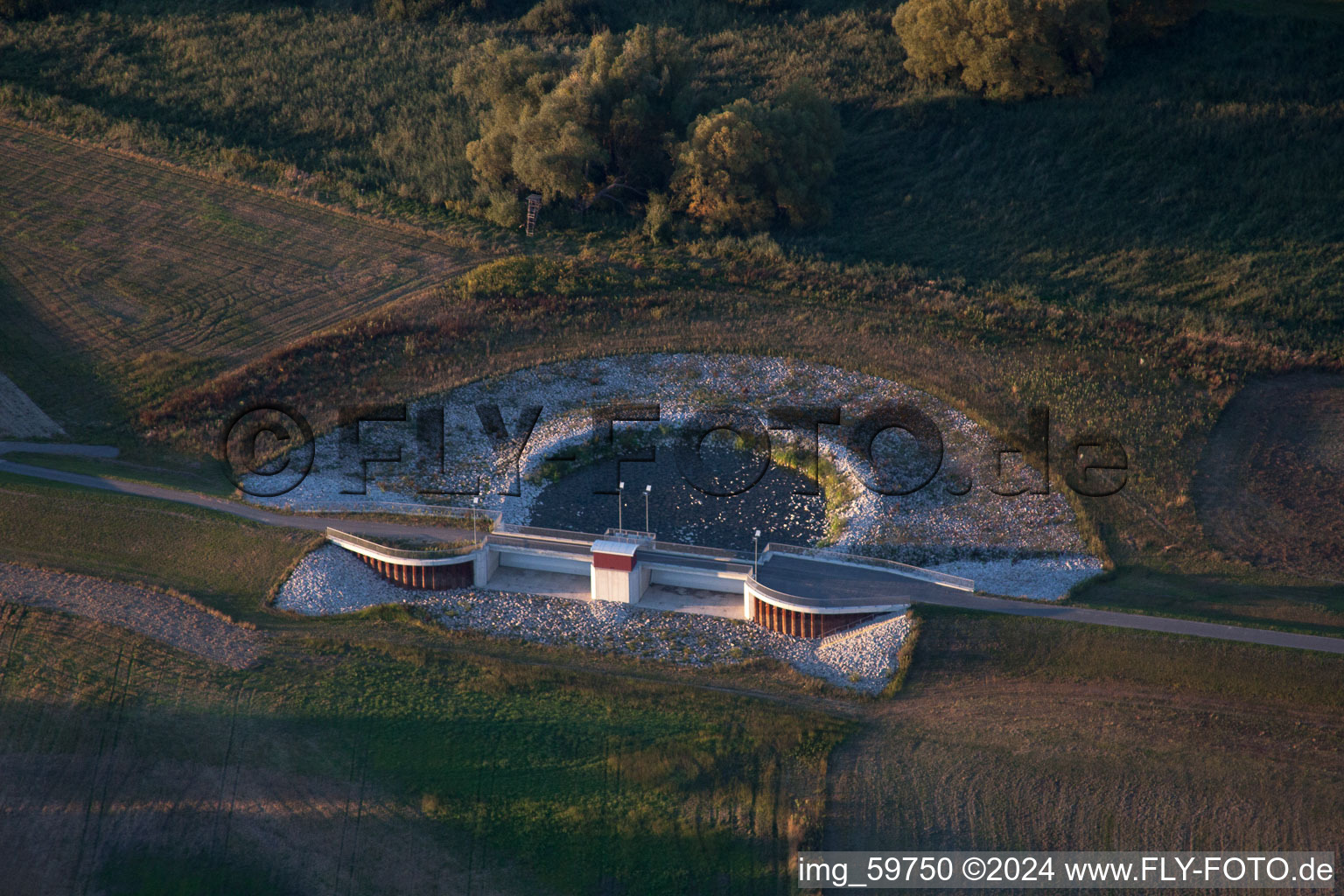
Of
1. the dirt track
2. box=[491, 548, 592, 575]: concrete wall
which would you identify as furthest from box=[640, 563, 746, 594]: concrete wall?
the dirt track

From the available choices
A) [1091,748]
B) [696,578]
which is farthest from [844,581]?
[1091,748]

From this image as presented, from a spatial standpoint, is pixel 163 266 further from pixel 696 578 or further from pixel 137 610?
pixel 696 578

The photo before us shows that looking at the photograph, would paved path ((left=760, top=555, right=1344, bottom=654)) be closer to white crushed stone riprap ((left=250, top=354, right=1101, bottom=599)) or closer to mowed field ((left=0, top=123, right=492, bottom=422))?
white crushed stone riprap ((left=250, top=354, right=1101, bottom=599))

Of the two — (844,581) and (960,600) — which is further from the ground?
(844,581)

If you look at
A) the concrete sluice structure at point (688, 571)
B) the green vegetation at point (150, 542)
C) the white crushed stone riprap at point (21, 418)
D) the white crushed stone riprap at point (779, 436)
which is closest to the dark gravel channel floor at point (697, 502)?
the white crushed stone riprap at point (779, 436)

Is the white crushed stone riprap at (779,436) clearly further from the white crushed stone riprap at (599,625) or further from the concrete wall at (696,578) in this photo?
the concrete wall at (696,578)

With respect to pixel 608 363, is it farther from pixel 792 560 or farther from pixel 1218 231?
pixel 1218 231

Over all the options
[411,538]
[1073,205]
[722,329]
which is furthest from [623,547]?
[1073,205]
